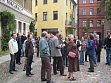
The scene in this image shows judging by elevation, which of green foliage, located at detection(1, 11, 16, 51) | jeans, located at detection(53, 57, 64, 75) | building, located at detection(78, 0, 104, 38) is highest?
building, located at detection(78, 0, 104, 38)

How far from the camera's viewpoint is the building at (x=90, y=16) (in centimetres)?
8181

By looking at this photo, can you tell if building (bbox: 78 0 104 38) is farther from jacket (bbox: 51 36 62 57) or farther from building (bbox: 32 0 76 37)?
jacket (bbox: 51 36 62 57)

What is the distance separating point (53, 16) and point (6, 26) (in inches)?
1145

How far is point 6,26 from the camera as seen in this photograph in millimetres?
26922

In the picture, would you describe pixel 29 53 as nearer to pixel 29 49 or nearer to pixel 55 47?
pixel 29 49

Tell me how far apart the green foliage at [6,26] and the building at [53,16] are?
26.3m

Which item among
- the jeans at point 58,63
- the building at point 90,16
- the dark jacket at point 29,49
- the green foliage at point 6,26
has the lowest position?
the jeans at point 58,63

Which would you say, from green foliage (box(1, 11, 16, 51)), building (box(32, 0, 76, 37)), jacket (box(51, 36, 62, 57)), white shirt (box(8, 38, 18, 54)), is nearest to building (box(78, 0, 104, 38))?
building (box(32, 0, 76, 37))

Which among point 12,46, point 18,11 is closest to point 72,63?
point 12,46

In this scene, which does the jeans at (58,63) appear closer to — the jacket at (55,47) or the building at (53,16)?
the jacket at (55,47)

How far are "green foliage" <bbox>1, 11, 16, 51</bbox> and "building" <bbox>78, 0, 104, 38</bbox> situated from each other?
55369 millimetres

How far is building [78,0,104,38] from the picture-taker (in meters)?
81.8

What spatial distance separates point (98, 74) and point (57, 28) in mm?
40600

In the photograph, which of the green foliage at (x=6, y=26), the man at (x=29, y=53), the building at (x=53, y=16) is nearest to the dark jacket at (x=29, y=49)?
the man at (x=29, y=53)
